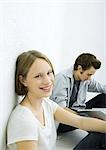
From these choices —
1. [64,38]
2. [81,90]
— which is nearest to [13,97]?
[81,90]

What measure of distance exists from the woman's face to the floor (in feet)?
1.95

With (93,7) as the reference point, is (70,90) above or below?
below

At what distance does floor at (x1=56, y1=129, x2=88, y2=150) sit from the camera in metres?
1.50

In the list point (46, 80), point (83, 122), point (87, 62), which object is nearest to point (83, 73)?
point (87, 62)

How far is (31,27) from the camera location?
1.12m

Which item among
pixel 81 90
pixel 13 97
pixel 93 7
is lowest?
pixel 81 90

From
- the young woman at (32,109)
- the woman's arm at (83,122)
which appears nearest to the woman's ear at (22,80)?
the young woman at (32,109)

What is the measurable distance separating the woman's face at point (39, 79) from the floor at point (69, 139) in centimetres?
59

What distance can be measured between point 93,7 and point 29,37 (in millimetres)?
1722

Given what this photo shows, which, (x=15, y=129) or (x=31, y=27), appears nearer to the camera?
(x=15, y=129)

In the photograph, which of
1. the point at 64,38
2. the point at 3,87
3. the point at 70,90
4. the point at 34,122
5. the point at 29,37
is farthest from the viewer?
the point at 64,38

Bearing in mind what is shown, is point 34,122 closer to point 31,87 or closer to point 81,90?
point 31,87

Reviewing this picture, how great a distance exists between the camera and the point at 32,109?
100 centimetres

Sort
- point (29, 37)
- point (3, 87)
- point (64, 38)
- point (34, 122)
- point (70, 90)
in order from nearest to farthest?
point (3, 87)
point (34, 122)
point (29, 37)
point (70, 90)
point (64, 38)
